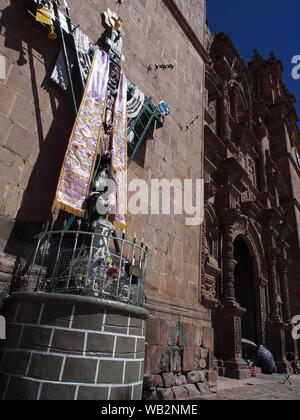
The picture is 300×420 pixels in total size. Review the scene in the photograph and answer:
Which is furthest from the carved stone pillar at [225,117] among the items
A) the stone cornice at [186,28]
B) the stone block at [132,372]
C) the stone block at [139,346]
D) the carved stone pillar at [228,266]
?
the stone block at [132,372]

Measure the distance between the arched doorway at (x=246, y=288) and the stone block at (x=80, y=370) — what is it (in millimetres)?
11058

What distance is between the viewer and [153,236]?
6.77m

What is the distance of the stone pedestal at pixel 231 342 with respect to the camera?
31.0ft

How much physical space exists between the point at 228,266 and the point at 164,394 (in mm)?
6136

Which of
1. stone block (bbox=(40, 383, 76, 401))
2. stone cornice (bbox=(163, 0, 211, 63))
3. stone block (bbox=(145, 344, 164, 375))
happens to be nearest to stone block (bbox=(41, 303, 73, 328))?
stone block (bbox=(40, 383, 76, 401))

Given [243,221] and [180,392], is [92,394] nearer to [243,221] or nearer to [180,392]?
[180,392]

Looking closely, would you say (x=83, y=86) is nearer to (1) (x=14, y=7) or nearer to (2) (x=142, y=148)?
(1) (x=14, y=7)

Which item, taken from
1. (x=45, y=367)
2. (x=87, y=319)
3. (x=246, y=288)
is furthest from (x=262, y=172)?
(x=45, y=367)

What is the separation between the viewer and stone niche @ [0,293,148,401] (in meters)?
3.21

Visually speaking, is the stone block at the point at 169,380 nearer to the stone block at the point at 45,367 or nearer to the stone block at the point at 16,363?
the stone block at the point at 45,367

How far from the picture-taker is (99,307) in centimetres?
358

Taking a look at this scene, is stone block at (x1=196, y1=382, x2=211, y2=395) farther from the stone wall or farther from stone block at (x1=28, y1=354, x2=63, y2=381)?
stone block at (x1=28, y1=354, x2=63, y2=381)

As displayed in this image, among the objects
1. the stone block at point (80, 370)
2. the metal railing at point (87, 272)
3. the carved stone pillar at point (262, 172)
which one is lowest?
the stone block at point (80, 370)
